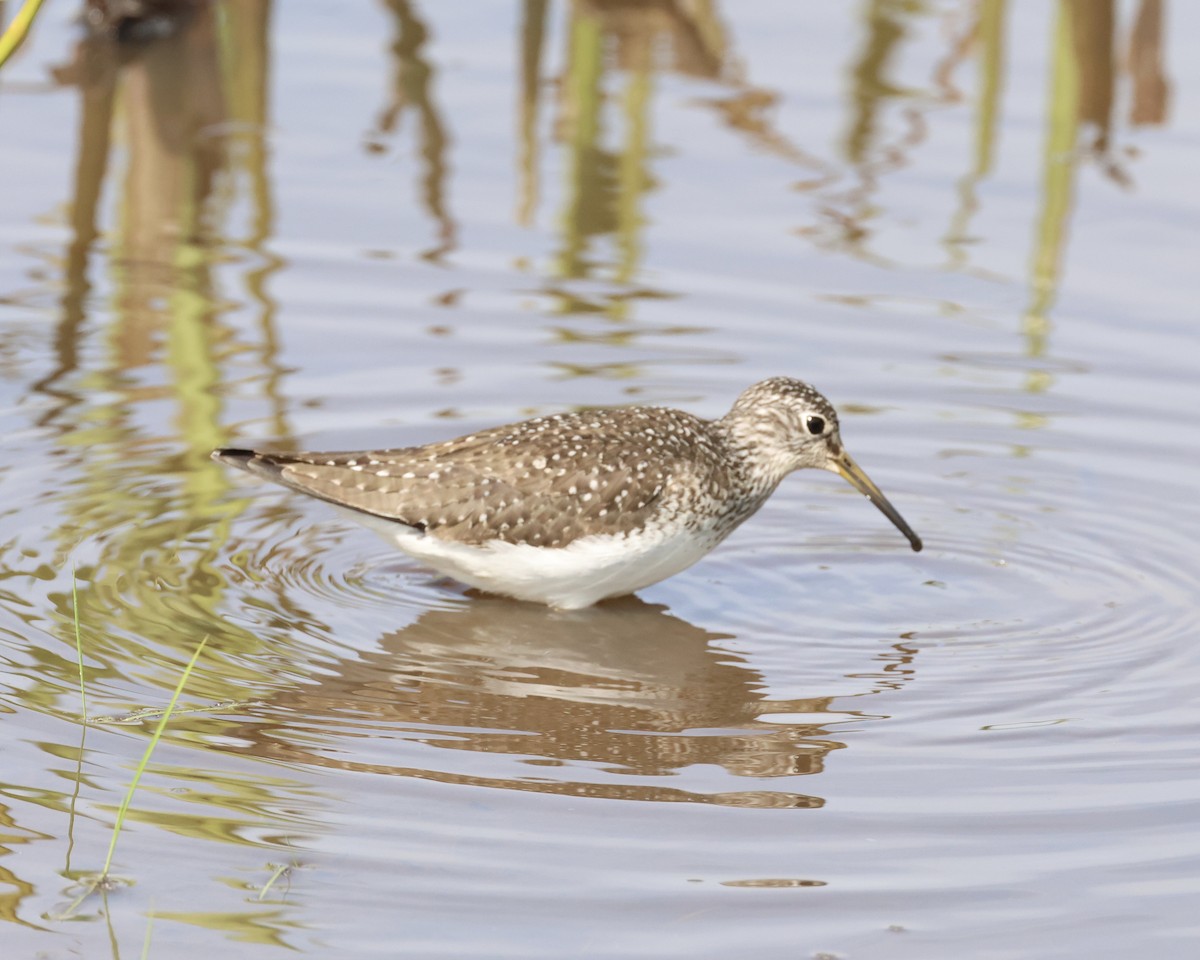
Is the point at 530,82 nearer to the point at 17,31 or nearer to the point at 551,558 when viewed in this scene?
the point at 551,558

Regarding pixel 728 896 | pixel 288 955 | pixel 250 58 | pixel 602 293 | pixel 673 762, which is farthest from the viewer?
pixel 250 58

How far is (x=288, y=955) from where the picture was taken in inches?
229

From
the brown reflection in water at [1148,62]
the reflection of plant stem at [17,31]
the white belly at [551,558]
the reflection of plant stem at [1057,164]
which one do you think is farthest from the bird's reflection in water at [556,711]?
the brown reflection in water at [1148,62]

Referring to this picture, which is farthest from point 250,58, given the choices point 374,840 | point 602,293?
point 374,840

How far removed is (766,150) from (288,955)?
374 inches

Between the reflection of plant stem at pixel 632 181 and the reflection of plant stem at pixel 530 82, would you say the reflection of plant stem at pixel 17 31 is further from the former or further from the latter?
the reflection of plant stem at pixel 530 82

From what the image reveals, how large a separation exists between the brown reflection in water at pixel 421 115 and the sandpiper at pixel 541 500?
384 cm

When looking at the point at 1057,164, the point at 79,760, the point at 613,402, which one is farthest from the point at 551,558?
the point at 1057,164

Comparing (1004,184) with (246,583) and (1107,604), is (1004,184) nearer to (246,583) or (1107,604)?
(1107,604)

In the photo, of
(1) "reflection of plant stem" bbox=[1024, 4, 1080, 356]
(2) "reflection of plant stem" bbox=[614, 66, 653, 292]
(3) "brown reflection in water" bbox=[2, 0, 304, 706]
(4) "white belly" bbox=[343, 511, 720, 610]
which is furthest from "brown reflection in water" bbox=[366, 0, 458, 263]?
(4) "white belly" bbox=[343, 511, 720, 610]

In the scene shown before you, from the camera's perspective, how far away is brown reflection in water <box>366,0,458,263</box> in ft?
43.2

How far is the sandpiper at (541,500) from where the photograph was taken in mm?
8805

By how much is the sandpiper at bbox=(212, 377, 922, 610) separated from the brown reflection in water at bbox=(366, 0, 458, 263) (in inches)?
151

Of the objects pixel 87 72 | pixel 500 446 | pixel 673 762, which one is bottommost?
pixel 673 762
